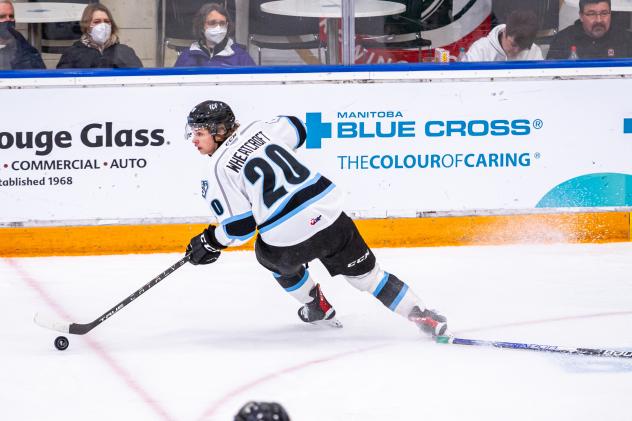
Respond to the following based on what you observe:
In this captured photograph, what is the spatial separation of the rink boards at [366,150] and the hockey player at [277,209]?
152 cm

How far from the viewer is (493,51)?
4.98 m

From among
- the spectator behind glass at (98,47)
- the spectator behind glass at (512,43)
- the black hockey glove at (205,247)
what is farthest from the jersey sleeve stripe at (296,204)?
the spectator behind glass at (512,43)

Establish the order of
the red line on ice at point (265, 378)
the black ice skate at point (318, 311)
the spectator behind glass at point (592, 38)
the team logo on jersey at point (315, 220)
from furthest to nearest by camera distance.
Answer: the spectator behind glass at point (592, 38)
the black ice skate at point (318, 311)
the team logo on jersey at point (315, 220)
the red line on ice at point (265, 378)

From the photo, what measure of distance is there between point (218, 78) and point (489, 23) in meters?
1.35

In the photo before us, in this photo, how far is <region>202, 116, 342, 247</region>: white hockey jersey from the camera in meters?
3.13

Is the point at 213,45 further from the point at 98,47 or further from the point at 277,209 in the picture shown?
the point at 277,209

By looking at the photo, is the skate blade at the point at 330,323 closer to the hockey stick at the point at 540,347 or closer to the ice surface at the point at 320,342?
the ice surface at the point at 320,342

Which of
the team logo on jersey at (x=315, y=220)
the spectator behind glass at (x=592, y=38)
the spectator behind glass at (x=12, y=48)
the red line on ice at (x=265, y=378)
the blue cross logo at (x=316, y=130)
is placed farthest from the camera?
the spectator behind glass at (x=592, y=38)

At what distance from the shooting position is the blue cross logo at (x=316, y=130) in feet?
16.1

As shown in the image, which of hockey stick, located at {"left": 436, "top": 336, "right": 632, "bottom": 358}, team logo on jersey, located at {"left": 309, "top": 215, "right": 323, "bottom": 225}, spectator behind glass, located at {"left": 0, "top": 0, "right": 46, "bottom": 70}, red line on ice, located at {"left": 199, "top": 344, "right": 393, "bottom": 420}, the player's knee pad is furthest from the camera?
spectator behind glass, located at {"left": 0, "top": 0, "right": 46, "bottom": 70}

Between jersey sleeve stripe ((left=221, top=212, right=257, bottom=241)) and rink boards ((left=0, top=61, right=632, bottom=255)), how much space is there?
1.76 m

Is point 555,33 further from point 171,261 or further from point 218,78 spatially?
point 171,261

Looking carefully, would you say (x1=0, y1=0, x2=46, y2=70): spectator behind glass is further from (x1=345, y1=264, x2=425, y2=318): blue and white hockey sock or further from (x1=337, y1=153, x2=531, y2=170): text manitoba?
(x1=345, y1=264, x2=425, y2=318): blue and white hockey sock

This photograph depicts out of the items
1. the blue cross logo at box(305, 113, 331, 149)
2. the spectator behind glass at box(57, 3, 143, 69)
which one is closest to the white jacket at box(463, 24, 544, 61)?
the blue cross logo at box(305, 113, 331, 149)
